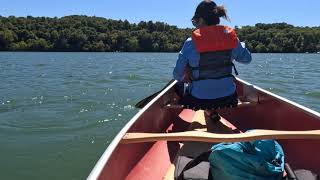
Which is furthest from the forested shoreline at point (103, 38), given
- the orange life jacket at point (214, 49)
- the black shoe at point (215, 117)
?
the orange life jacket at point (214, 49)

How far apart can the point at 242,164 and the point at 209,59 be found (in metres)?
Answer: 1.73

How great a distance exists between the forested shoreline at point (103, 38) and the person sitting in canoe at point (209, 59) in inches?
2351

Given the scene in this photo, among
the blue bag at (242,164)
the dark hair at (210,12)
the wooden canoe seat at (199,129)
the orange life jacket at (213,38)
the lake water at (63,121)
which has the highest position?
the dark hair at (210,12)

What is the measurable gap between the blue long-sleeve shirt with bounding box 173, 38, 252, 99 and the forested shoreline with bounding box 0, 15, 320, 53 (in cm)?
5971

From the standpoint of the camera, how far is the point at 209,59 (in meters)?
4.33

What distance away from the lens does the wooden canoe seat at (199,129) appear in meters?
3.79

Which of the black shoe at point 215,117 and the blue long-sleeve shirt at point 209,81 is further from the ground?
the blue long-sleeve shirt at point 209,81

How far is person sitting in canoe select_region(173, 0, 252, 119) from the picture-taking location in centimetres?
424

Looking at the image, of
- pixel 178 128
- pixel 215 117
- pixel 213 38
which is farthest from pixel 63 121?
pixel 213 38

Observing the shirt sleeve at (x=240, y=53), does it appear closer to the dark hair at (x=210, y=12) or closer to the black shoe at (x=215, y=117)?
the dark hair at (x=210, y=12)

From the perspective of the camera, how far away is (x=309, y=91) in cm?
1317

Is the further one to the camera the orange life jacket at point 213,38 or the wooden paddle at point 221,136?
the orange life jacket at point 213,38

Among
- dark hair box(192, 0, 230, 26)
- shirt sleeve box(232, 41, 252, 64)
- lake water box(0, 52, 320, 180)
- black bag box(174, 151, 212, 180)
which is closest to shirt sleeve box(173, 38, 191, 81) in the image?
dark hair box(192, 0, 230, 26)

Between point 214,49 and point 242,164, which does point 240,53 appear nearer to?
point 214,49
